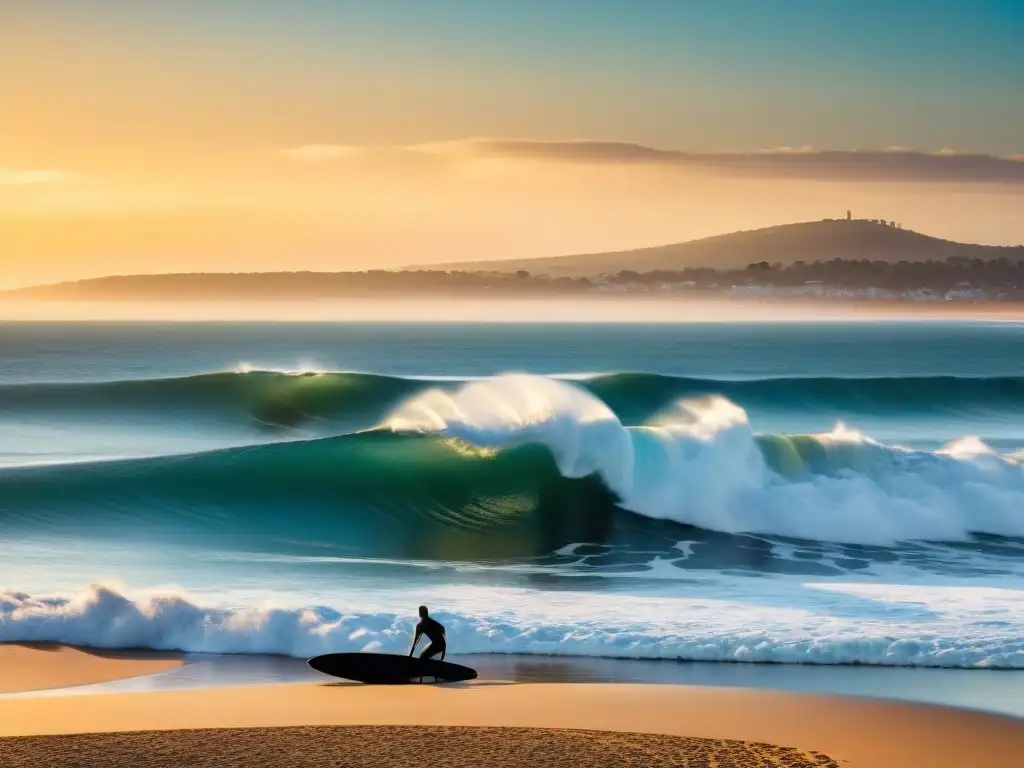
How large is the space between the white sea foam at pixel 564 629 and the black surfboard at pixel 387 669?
776mm

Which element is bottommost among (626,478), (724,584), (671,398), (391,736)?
(391,736)

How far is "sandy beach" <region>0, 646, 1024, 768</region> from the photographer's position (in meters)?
5.86

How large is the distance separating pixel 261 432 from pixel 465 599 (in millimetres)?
14649

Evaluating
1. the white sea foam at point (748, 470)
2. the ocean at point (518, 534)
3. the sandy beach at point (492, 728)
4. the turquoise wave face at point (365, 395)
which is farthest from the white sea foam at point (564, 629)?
the turquoise wave face at point (365, 395)

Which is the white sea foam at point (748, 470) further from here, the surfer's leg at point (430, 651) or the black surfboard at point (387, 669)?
the black surfboard at point (387, 669)

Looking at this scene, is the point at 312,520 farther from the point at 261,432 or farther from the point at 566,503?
the point at 261,432

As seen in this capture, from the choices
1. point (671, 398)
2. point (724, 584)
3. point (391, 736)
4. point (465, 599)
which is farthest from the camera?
point (671, 398)

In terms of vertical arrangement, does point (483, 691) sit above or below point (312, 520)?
below

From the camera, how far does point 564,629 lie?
8.62 metres

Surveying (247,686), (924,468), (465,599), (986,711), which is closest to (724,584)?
(465,599)

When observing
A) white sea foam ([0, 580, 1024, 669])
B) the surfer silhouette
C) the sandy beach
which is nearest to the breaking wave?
white sea foam ([0, 580, 1024, 669])

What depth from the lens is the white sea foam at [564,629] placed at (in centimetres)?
820

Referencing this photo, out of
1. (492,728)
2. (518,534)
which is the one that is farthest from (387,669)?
(518,534)

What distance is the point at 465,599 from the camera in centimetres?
986
